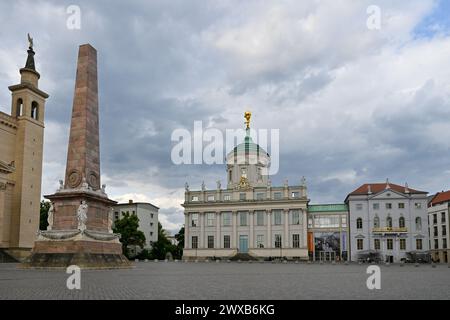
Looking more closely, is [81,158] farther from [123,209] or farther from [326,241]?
[123,209]

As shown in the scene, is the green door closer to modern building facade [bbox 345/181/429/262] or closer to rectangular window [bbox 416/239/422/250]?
modern building facade [bbox 345/181/429/262]

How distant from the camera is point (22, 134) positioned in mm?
59812

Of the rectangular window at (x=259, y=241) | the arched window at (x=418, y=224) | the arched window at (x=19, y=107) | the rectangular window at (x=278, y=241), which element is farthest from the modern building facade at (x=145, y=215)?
the arched window at (x=418, y=224)

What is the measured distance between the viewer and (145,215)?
98312mm

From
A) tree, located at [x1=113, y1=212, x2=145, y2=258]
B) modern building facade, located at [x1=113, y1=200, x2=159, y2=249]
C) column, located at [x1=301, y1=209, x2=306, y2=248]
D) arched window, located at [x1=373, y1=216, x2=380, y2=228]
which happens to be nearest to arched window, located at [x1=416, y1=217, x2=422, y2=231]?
arched window, located at [x1=373, y1=216, x2=380, y2=228]

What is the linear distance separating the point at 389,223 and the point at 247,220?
23586 millimetres

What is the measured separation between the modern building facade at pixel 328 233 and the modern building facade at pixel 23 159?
44.0 metres

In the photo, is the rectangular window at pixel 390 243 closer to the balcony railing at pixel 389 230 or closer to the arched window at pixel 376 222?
the balcony railing at pixel 389 230

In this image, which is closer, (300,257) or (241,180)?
(300,257)

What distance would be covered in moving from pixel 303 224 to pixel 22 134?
4574cm

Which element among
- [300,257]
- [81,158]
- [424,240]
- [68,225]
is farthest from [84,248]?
[424,240]
